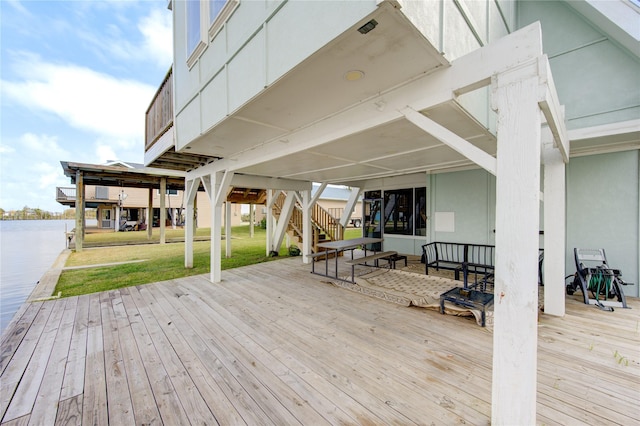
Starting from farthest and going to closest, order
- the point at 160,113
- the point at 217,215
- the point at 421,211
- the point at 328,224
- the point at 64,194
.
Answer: the point at 64,194, the point at 328,224, the point at 421,211, the point at 160,113, the point at 217,215

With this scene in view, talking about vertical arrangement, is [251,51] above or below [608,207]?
above

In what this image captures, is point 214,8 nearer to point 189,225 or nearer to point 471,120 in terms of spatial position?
point 471,120

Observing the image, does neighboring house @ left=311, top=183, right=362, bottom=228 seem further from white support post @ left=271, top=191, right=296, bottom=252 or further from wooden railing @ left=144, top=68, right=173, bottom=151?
wooden railing @ left=144, top=68, right=173, bottom=151

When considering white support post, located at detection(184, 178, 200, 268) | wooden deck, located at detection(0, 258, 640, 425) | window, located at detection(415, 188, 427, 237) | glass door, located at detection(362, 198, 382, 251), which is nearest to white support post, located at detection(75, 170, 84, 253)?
white support post, located at detection(184, 178, 200, 268)

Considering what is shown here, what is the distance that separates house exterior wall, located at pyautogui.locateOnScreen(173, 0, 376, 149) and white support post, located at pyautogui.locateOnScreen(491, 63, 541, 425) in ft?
4.02

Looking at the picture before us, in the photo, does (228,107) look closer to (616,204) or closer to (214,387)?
(214,387)

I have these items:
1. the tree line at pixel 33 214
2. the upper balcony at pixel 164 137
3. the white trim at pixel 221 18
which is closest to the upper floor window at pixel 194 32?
the white trim at pixel 221 18

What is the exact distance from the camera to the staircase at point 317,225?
29.7ft

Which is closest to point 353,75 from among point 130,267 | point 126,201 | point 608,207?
point 608,207

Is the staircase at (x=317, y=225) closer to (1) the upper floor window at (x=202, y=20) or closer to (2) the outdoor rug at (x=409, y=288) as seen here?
(2) the outdoor rug at (x=409, y=288)

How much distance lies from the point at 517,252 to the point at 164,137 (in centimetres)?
691

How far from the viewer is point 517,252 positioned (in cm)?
160

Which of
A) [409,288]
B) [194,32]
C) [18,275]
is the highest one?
[194,32]

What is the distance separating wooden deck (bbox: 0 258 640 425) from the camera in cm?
189
